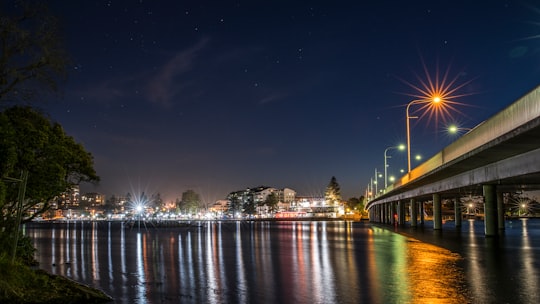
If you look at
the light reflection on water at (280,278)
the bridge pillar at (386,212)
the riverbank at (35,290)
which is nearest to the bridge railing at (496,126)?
the light reflection on water at (280,278)

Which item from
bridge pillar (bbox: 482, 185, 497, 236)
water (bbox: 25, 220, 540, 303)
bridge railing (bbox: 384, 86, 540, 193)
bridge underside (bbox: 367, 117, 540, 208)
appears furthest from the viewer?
bridge pillar (bbox: 482, 185, 497, 236)

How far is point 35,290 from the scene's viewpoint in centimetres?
1491

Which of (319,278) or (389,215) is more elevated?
(319,278)

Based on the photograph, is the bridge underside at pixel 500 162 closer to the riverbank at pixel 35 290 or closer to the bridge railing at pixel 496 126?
the bridge railing at pixel 496 126

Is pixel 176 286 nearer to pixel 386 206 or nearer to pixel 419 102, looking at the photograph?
pixel 419 102

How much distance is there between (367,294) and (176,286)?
21.7 ft

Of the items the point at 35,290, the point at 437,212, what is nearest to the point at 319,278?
the point at 35,290

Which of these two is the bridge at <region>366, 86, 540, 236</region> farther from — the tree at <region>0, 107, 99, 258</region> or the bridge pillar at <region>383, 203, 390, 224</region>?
the bridge pillar at <region>383, 203, 390, 224</region>

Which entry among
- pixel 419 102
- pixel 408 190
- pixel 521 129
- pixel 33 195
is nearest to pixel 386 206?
pixel 408 190

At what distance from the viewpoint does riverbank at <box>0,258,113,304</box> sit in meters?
14.3

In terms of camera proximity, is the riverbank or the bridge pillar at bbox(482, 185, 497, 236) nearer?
the riverbank

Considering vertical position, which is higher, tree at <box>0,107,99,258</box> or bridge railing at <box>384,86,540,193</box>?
bridge railing at <box>384,86,540,193</box>

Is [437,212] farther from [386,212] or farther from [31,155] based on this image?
[31,155]

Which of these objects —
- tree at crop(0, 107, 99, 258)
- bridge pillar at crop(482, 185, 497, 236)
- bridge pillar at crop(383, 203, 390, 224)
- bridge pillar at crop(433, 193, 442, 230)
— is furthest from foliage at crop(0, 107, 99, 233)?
bridge pillar at crop(383, 203, 390, 224)
